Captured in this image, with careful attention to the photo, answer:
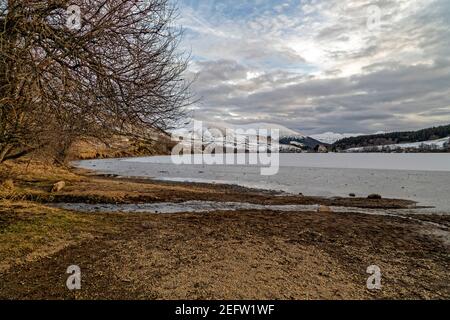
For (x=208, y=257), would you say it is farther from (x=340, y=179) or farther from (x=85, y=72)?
(x=340, y=179)

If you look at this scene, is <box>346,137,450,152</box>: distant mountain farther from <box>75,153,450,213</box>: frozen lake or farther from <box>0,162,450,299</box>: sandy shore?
<box>0,162,450,299</box>: sandy shore

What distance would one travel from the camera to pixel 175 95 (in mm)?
7586

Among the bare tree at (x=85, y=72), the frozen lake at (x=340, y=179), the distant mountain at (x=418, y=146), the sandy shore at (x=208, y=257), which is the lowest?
the frozen lake at (x=340, y=179)

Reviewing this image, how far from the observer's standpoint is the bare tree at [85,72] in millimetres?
6199

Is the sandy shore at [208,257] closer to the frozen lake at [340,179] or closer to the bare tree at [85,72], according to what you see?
the bare tree at [85,72]

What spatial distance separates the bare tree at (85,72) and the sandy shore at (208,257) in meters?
2.85

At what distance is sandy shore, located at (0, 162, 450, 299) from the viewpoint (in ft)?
19.7

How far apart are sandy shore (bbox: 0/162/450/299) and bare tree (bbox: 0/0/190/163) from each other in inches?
112

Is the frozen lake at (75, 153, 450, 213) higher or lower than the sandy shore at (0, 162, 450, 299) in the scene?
lower

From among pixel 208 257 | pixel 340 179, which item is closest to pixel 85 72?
pixel 208 257

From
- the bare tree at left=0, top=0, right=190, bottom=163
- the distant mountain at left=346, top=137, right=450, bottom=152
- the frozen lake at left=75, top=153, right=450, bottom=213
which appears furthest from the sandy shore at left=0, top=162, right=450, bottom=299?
the distant mountain at left=346, top=137, right=450, bottom=152

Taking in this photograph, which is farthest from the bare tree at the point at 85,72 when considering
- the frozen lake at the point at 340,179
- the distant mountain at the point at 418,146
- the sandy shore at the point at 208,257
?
the distant mountain at the point at 418,146

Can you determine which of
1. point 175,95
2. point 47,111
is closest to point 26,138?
point 47,111

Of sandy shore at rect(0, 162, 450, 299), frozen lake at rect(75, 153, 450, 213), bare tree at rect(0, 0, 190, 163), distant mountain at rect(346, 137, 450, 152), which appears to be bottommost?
frozen lake at rect(75, 153, 450, 213)
